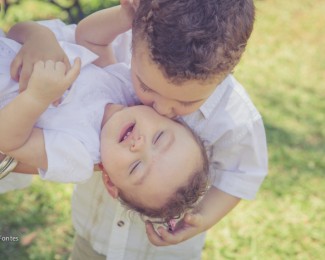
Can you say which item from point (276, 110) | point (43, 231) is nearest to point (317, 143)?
point (276, 110)

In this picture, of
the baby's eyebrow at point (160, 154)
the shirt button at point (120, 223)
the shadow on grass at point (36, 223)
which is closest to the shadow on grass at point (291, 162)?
the shadow on grass at point (36, 223)

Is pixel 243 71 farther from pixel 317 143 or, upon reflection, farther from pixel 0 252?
pixel 0 252

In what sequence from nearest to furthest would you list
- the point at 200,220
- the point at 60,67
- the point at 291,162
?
the point at 60,67 → the point at 200,220 → the point at 291,162

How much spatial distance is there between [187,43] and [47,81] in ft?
1.48

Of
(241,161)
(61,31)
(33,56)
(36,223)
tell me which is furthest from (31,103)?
(36,223)

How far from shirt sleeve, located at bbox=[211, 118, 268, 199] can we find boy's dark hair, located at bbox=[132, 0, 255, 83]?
0.51 metres

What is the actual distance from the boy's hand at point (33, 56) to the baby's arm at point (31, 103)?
10cm

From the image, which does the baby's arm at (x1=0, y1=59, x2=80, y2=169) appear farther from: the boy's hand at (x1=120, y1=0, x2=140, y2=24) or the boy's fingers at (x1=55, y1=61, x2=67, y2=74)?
the boy's hand at (x1=120, y1=0, x2=140, y2=24)

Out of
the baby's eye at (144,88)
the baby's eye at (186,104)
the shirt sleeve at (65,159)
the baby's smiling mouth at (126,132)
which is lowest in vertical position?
the baby's smiling mouth at (126,132)

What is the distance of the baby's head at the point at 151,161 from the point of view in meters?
2.26

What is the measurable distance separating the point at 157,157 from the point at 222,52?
1.70 feet

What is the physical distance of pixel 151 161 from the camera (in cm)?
230

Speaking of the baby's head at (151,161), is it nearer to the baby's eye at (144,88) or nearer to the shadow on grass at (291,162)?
the baby's eye at (144,88)

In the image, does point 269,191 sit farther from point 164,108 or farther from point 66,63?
point 66,63
